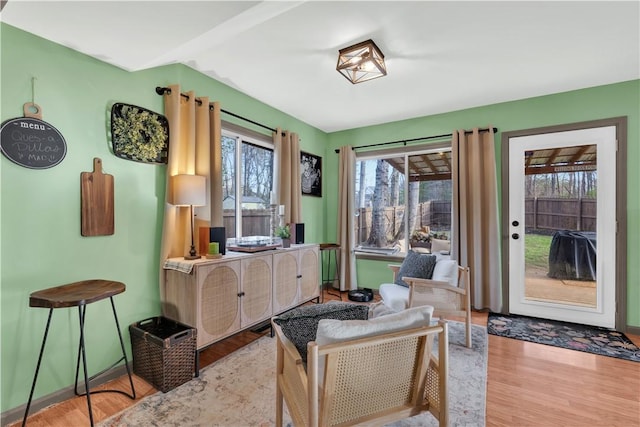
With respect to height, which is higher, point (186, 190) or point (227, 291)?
point (186, 190)

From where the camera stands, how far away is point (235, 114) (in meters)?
2.93

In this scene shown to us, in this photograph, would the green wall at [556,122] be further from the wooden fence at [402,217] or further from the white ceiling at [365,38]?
the wooden fence at [402,217]

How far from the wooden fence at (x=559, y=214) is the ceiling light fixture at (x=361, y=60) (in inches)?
94.3

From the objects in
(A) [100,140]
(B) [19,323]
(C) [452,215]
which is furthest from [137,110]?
(C) [452,215]

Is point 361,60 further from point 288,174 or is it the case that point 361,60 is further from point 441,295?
point 441,295

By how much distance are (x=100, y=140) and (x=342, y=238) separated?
307 cm

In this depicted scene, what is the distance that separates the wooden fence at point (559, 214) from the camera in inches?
119

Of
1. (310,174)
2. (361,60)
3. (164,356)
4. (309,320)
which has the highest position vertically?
(361,60)

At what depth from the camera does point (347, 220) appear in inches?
168

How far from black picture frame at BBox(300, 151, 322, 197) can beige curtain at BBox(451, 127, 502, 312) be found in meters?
1.90

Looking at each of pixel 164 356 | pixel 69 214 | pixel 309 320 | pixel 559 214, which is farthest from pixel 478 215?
pixel 69 214

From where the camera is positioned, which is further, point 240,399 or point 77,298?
point 240,399

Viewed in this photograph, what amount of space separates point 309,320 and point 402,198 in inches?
122

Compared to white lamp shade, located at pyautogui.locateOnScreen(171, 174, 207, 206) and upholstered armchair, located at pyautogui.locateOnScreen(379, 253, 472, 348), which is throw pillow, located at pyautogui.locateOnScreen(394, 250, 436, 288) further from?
white lamp shade, located at pyautogui.locateOnScreen(171, 174, 207, 206)
